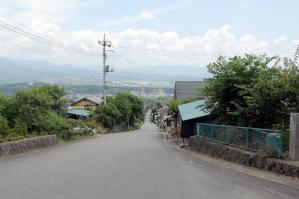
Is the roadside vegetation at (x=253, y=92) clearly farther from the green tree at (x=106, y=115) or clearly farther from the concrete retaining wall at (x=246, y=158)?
the green tree at (x=106, y=115)

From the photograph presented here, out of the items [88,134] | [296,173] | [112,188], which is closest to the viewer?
[112,188]

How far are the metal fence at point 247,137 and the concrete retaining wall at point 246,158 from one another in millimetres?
A: 370

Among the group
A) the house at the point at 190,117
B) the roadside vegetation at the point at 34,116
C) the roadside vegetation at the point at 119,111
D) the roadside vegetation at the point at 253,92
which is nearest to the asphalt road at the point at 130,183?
the roadside vegetation at the point at 253,92

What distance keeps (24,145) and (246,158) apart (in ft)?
39.9

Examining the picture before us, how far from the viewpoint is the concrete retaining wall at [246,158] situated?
13516 mm

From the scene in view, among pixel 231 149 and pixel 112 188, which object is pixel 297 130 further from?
pixel 112 188

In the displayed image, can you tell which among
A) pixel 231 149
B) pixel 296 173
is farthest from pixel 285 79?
pixel 296 173

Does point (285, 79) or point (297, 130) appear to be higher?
point (285, 79)

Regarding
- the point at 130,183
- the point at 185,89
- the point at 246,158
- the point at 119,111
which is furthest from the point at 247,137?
the point at 185,89

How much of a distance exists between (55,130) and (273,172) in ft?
76.1

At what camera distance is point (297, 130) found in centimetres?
1444

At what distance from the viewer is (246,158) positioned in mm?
16594

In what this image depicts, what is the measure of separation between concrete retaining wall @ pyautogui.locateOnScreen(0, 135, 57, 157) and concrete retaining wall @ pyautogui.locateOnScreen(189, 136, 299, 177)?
927 cm

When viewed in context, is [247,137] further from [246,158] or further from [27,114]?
[27,114]
